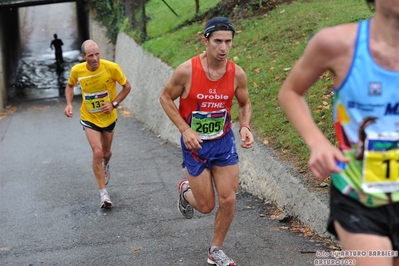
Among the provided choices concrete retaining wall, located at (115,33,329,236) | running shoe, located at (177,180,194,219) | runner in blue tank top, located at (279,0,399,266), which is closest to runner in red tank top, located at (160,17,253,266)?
running shoe, located at (177,180,194,219)

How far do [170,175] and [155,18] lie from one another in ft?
36.9

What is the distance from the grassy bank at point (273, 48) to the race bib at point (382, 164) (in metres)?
3.90

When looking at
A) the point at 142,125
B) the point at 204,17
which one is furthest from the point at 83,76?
the point at 204,17

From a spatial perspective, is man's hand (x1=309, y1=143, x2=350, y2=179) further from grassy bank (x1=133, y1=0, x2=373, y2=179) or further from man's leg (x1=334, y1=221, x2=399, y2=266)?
grassy bank (x1=133, y1=0, x2=373, y2=179)

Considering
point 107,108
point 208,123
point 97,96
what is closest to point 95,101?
point 97,96

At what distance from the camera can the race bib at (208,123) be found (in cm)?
567

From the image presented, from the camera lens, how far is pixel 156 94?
1445 cm

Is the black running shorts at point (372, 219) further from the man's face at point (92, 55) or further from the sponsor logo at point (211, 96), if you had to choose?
the man's face at point (92, 55)

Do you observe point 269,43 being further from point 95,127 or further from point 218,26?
point 218,26

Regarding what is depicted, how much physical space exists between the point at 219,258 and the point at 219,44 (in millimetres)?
1843

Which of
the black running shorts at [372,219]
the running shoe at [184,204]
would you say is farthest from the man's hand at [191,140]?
the black running shorts at [372,219]

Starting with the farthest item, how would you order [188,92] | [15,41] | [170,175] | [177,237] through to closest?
[15,41] < [170,175] < [177,237] < [188,92]

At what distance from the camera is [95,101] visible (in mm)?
8438

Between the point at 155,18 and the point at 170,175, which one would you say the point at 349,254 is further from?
the point at 155,18
